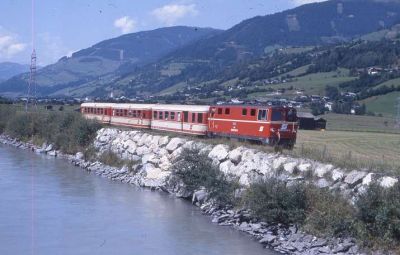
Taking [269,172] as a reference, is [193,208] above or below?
below

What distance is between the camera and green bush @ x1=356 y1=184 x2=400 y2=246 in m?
19.3

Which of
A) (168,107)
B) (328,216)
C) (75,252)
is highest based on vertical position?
(168,107)

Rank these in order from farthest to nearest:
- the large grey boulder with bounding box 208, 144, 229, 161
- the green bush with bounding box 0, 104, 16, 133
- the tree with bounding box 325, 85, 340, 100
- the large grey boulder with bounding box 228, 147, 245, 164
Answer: the tree with bounding box 325, 85, 340, 100
the green bush with bounding box 0, 104, 16, 133
the large grey boulder with bounding box 208, 144, 229, 161
the large grey boulder with bounding box 228, 147, 245, 164

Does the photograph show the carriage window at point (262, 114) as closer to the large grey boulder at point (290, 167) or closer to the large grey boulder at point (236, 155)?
the large grey boulder at point (236, 155)

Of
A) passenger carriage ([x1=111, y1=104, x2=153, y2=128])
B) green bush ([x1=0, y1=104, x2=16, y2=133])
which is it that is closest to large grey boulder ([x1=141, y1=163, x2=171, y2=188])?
passenger carriage ([x1=111, y1=104, x2=153, y2=128])

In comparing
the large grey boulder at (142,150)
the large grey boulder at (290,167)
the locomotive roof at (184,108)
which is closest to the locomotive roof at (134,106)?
the locomotive roof at (184,108)

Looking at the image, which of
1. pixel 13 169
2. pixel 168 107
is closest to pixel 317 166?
pixel 168 107

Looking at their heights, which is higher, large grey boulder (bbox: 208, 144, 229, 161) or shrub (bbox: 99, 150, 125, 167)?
large grey boulder (bbox: 208, 144, 229, 161)

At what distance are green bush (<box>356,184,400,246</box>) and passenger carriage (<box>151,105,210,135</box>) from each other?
17.8 meters

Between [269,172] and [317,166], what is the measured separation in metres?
2.22

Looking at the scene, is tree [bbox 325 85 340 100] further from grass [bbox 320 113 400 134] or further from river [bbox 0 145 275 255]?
river [bbox 0 145 275 255]

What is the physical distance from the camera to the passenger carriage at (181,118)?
37531mm

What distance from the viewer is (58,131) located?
52.7 metres

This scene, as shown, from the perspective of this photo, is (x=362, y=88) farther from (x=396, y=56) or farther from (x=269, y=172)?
(x=269, y=172)
